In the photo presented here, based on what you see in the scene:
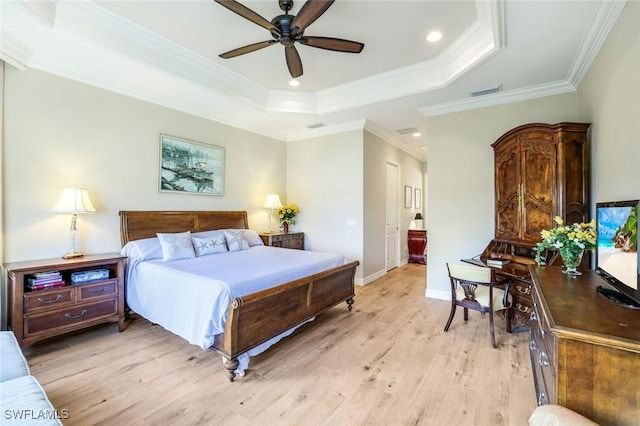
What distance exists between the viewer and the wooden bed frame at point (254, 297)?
7.50ft

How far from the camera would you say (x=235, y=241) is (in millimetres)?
4266

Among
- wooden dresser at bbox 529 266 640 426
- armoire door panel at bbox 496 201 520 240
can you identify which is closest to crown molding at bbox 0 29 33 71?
wooden dresser at bbox 529 266 640 426

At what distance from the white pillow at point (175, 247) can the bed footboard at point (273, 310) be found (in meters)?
1.49

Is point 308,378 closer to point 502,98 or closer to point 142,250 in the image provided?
point 142,250

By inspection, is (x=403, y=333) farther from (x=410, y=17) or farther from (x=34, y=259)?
(x=34, y=259)

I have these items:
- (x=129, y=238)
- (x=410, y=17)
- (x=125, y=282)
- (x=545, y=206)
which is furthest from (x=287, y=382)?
(x=410, y=17)

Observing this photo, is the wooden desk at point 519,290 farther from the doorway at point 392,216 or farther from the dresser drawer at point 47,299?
the dresser drawer at point 47,299

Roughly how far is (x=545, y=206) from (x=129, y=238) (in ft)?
16.2

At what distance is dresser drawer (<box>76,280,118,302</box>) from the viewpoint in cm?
288

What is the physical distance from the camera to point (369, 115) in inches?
184

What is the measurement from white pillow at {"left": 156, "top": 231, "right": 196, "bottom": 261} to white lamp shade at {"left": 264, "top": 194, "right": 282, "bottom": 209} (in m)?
1.85

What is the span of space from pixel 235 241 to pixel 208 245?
454 mm

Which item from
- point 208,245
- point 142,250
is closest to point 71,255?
point 142,250

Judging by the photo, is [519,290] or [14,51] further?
[519,290]
